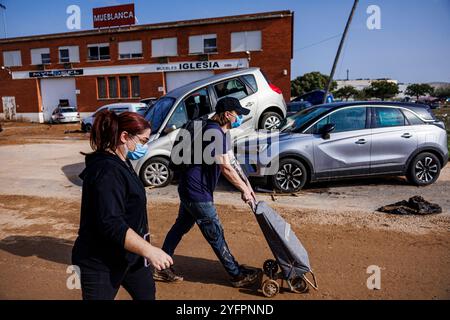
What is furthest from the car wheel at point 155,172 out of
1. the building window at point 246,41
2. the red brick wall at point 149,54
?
the building window at point 246,41

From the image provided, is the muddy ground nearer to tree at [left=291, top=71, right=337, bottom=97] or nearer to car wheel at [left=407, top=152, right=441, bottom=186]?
car wheel at [left=407, top=152, right=441, bottom=186]

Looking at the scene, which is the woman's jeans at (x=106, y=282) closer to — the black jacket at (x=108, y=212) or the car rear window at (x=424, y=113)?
the black jacket at (x=108, y=212)

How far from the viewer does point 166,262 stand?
2178 mm

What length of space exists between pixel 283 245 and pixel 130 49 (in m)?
31.4

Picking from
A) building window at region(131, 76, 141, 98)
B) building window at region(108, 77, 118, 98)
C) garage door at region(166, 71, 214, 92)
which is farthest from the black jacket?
building window at region(108, 77, 118, 98)

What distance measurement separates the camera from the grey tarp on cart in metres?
3.50

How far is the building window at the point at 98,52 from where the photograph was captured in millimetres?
32812

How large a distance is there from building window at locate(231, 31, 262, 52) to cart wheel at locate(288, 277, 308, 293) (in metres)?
26.3

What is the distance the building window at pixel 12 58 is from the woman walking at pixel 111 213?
1533 inches

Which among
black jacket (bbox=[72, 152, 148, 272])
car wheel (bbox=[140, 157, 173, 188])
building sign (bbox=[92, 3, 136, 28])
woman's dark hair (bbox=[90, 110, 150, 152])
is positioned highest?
building sign (bbox=[92, 3, 136, 28])

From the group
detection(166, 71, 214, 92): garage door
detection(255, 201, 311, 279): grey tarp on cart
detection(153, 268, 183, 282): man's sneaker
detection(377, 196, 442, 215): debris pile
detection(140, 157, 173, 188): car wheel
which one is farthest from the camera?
detection(166, 71, 214, 92): garage door

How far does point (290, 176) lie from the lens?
23.7 ft

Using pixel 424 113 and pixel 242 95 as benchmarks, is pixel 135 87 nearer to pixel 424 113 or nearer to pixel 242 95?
pixel 242 95
